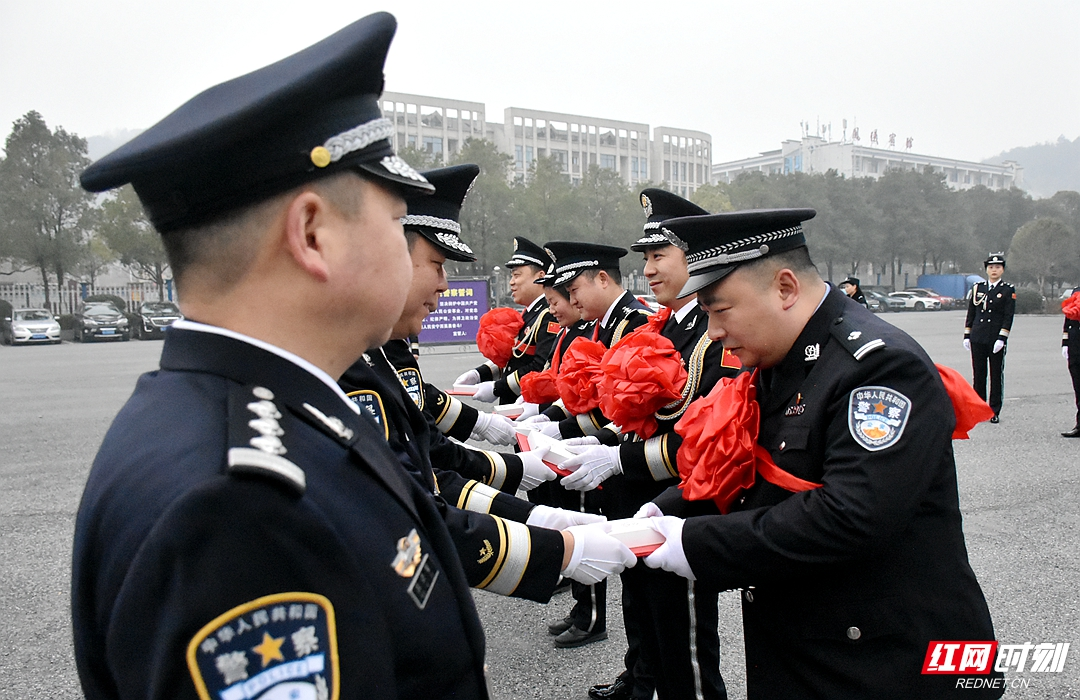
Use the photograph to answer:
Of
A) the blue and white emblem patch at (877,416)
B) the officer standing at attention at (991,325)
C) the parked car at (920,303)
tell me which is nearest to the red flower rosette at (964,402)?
the blue and white emblem patch at (877,416)

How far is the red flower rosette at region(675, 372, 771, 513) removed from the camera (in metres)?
2.31

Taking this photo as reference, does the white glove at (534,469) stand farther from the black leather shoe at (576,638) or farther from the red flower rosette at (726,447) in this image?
the red flower rosette at (726,447)

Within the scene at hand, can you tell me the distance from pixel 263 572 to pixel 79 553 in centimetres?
31

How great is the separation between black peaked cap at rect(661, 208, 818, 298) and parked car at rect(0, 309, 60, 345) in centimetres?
3141

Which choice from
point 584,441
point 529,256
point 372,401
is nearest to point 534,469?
point 584,441

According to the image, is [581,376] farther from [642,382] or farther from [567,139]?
[567,139]

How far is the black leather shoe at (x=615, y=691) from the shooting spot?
3.68 meters

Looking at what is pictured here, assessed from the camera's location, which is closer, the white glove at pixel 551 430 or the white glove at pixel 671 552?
the white glove at pixel 671 552

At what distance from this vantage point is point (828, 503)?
6.46ft

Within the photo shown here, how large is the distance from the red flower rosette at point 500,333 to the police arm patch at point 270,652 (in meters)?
6.69

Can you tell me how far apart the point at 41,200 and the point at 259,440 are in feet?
138

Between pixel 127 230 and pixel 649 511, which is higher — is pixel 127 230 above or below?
above

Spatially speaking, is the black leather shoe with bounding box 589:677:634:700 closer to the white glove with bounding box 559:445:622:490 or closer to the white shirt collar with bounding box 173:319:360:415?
the white glove with bounding box 559:445:622:490

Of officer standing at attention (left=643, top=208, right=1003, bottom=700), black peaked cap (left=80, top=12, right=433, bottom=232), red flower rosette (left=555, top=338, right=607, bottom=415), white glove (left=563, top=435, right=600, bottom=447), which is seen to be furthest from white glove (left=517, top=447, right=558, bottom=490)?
black peaked cap (left=80, top=12, right=433, bottom=232)
